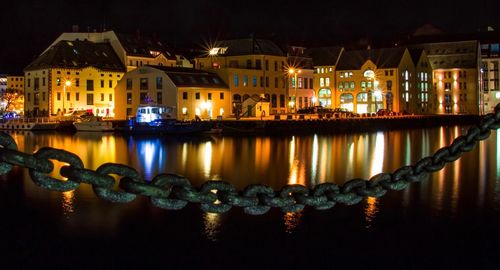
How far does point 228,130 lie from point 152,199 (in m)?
54.5

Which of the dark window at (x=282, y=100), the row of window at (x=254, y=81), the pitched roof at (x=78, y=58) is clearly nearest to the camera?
the row of window at (x=254, y=81)

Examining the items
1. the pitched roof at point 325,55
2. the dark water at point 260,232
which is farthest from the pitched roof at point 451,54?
the dark water at point 260,232

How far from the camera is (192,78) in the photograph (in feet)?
211

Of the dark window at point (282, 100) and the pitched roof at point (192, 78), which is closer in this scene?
the pitched roof at point (192, 78)

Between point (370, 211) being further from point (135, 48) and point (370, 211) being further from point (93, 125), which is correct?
point (135, 48)

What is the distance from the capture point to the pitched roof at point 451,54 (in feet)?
321

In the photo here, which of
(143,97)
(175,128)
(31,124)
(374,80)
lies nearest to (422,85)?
(374,80)

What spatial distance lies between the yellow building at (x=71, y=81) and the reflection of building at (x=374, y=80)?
3039 cm

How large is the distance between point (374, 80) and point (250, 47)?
64.0ft

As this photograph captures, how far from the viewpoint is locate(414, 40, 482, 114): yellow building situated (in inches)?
3839

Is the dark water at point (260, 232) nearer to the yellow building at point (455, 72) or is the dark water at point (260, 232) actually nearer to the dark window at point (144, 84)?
the dark window at point (144, 84)

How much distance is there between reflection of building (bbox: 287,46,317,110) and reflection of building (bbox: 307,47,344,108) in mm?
2486

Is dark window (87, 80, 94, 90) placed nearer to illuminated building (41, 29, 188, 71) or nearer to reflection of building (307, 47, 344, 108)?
illuminated building (41, 29, 188, 71)

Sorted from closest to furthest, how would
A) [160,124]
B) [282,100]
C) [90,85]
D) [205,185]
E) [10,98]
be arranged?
[205,185]
[160,124]
[90,85]
[282,100]
[10,98]
